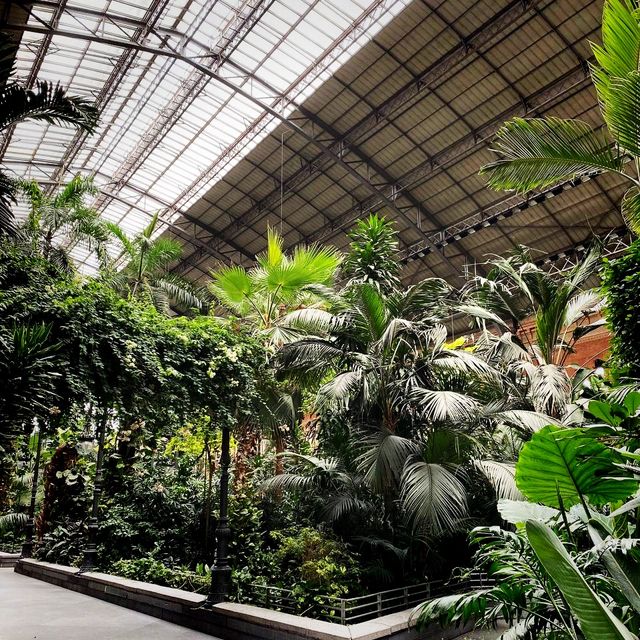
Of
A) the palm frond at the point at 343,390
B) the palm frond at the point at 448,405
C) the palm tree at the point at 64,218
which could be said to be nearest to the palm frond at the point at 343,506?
the palm frond at the point at 343,390

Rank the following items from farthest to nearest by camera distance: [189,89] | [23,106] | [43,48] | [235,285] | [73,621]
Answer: [189,89], [43,48], [235,285], [73,621], [23,106]

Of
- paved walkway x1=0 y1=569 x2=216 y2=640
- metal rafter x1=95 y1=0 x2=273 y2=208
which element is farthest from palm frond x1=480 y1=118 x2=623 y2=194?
metal rafter x1=95 y1=0 x2=273 y2=208

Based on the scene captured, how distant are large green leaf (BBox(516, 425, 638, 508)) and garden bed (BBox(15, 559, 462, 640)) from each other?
2.94 meters

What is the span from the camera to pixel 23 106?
17.0ft

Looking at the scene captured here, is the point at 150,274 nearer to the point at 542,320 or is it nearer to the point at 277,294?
the point at 277,294

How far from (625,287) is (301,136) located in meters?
14.4

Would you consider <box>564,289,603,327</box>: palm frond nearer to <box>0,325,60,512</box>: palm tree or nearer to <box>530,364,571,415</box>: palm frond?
<box>530,364,571,415</box>: palm frond

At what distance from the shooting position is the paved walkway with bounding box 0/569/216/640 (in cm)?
620

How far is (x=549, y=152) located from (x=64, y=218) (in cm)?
976

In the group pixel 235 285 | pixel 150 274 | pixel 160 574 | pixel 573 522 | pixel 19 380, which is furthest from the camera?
pixel 150 274

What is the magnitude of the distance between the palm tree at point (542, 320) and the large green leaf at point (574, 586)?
491 centimetres

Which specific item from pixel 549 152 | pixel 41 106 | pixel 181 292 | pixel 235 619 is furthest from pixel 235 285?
pixel 181 292

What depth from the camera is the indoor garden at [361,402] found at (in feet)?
11.7

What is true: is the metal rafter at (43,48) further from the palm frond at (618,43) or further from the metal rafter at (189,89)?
the palm frond at (618,43)
